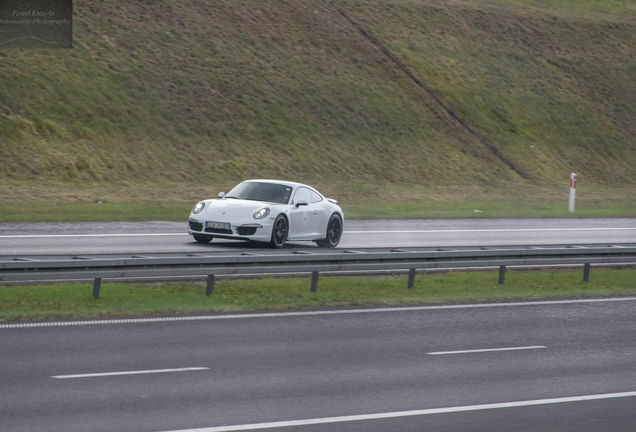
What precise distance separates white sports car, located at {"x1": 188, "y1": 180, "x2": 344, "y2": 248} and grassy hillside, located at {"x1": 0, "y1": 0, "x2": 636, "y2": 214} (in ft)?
34.3

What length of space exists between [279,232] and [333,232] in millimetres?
1897

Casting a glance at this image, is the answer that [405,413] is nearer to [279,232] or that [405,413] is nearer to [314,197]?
[279,232]

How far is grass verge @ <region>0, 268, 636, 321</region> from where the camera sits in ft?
38.3

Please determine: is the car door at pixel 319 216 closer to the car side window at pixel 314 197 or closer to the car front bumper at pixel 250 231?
the car side window at pixel 314 197

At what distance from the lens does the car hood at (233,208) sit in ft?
55.7

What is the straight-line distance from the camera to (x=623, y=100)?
52.1m

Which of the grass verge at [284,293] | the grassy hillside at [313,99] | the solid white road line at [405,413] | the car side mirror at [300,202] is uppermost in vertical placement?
the grassy hillside at [313,99]

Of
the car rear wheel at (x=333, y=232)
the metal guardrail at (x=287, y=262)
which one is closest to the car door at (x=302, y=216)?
the car rear wheel at (x=333, y=232)

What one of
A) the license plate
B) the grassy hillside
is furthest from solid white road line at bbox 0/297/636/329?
the grassy hillside

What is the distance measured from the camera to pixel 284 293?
Answer: 13539 millimetres

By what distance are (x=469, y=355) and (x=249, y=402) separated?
10.4ft

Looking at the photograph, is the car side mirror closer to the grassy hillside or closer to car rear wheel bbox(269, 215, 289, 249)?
car rear wheel bbox(269, 215, 289, 249)

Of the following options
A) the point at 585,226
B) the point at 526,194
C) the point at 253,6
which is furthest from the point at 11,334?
the point at 253,6

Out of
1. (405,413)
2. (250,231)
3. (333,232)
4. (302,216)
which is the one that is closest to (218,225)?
(250,231)
